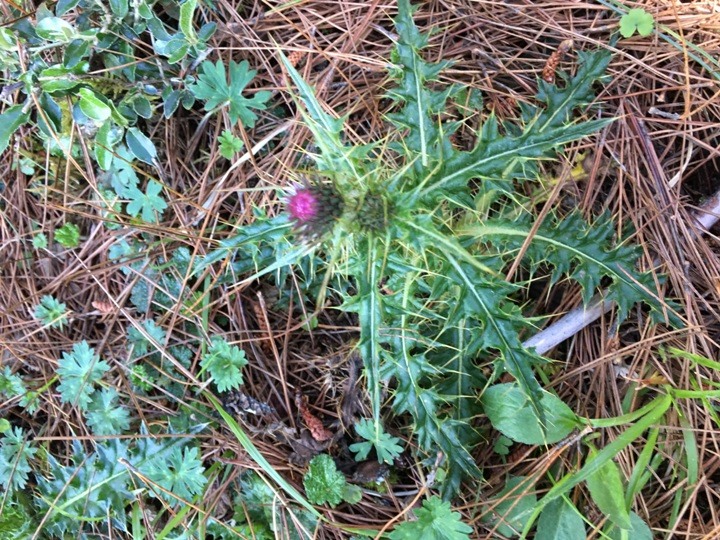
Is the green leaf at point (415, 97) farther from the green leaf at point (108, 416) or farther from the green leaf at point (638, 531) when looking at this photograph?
the green leaf at point (108, 416)

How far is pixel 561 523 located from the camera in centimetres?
187

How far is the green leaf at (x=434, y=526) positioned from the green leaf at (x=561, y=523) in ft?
0.81

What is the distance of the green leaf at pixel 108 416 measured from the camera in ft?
7.36

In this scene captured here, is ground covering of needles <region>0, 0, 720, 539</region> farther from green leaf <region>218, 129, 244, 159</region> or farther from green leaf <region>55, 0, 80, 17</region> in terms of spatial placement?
green leaf <region>55, 0, 80, 17</region>

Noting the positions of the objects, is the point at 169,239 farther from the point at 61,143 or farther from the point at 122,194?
the point at 61,143

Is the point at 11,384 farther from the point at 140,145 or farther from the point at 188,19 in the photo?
the point at 188,19

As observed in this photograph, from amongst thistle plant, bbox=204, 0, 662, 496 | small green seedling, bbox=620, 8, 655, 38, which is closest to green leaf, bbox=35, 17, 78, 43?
thistle plant, bbox=204, 0, 662, 496

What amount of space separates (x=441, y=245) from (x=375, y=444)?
0.95 metres

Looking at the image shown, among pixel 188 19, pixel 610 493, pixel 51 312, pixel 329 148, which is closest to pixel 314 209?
pixel 329 148

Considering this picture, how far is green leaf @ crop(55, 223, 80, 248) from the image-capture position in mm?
2344

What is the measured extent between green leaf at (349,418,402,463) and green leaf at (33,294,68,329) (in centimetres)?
129

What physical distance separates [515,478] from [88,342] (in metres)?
1.74

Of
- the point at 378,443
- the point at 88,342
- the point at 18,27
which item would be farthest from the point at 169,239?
the point at 378,443

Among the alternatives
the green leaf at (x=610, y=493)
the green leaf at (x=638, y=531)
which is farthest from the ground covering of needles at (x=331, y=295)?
the green leaf at (x=638, y=531)
